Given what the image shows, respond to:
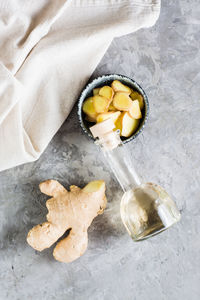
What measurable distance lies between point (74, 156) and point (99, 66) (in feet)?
0.67

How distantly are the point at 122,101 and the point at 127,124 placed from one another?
45 millimetres

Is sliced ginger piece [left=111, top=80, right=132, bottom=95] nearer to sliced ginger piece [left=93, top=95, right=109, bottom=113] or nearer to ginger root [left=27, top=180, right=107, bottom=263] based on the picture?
sliced ginger piece [left=93, top=95, right=109, bottom=113]

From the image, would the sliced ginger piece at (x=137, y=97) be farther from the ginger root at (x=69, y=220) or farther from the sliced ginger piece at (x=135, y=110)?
the ginger root at (x=69, y=220)

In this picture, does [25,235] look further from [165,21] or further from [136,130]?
[165,21]

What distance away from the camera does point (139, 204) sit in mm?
598

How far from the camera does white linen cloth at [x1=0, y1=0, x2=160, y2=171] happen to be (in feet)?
1.96

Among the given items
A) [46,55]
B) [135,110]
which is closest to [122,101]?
[135,110]

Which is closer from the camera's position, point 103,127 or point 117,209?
point 103,127

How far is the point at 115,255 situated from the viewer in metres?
0.67

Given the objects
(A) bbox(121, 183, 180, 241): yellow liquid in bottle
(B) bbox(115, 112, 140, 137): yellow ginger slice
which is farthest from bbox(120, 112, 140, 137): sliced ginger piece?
(A) bbox(121, 183, 180, 241): yellow liquid in bottle

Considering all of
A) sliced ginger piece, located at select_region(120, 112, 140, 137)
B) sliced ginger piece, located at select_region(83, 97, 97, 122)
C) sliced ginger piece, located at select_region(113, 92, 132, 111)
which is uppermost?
sliced ginger piece, located at select_region(83, 97, 97, 122)

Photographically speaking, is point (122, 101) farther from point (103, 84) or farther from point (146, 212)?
point (146, 212)

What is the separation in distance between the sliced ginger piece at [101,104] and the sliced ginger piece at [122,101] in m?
0.02

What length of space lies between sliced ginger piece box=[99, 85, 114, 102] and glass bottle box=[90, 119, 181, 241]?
0.10 meters
